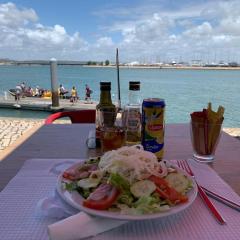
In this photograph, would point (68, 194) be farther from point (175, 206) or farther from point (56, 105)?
point (56, 105)

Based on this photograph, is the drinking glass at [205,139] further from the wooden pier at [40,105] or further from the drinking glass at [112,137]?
the wooden pier at [40,105]

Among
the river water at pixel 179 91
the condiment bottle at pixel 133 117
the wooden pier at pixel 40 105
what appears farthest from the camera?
the river water at pixel 179 91

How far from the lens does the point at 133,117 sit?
3.63 feet

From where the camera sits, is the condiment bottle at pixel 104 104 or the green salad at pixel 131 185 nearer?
the green salad at pixel 131 185

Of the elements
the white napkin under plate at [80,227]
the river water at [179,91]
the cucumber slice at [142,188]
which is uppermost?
the cucumber slice at [142,188]

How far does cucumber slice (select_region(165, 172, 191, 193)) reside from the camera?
709 mm

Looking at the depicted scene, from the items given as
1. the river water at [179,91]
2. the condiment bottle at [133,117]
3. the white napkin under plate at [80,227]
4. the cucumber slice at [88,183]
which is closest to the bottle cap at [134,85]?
the condiment bottle at [133,117]

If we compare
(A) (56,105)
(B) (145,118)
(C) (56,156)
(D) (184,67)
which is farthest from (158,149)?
(D) (184,67)

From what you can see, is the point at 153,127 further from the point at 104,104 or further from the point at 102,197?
the point at 102,197

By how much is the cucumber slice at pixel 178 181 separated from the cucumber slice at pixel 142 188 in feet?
0.22

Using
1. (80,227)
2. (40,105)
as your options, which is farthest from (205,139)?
(40,105)

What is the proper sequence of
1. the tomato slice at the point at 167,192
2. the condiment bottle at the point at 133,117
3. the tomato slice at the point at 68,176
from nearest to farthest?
1. the tomato slice at the point at 167,192
2. the tomato slice at the point at 68,176
3. the condiment bottle at the point at 133,117

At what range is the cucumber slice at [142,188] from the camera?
24.9 inches

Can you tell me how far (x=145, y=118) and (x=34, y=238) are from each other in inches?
19.7
